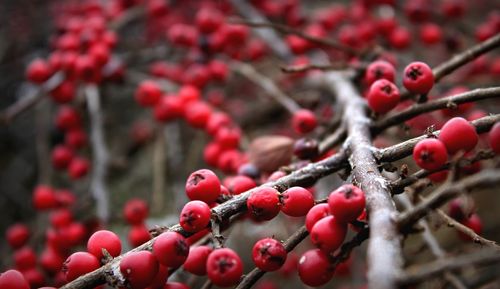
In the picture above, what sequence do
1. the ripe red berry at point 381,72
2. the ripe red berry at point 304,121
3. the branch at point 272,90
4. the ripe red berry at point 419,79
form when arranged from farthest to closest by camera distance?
the branch at point 272,90
the ripe red berry at point 304,121
the ripe red berry at point 381,72
the ripe red berry at point 419,79

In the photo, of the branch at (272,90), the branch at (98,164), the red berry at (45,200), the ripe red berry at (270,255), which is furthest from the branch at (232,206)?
the red berry at (45,200)

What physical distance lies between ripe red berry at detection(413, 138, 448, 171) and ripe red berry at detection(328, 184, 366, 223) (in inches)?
7.2

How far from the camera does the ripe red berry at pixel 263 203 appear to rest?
114cm

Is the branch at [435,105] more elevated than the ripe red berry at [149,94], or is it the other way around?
the ripe red berry at [149,94]

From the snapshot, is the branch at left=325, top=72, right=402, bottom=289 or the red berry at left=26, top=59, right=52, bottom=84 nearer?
the branch at left=325, top=72, right=402, bottom=289

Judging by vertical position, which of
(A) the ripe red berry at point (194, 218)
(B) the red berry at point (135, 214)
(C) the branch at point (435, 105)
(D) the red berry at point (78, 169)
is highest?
(D) the red berry at point (78, 169)

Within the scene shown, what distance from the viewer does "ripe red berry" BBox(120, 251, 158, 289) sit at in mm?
1046

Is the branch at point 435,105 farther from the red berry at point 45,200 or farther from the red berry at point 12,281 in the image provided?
the red berry at point 45,200

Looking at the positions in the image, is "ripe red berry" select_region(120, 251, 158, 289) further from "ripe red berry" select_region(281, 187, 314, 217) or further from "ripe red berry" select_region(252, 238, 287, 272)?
"ripe red berry" select_region(281, 187, 314, 217)

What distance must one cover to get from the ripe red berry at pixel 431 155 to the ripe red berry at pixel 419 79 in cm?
42

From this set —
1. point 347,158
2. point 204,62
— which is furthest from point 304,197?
point 204,62

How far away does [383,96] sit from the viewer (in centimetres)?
146

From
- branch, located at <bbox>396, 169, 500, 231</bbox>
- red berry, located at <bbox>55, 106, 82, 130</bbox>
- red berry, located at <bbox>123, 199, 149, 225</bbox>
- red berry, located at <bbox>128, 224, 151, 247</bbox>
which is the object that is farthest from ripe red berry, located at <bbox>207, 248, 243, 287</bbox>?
red berry, located at <bbox>55, 106, 82, 130</bbox>

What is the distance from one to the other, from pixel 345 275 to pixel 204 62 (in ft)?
5.53
